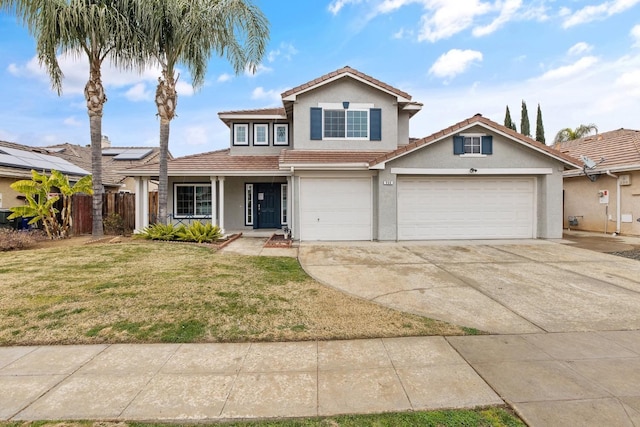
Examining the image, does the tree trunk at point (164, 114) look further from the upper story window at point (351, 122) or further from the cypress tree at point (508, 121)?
the cypress tree at point (508, 121)

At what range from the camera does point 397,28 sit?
13.9 meters

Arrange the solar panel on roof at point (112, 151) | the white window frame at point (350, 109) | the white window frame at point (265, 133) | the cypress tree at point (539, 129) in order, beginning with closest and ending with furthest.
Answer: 1. the white window frame at point (350, 109)
2. the white window frame at point (265, 133)
3. the solar panel on roof at point (112, 151)
4. the cypress tree at point (539, 129)

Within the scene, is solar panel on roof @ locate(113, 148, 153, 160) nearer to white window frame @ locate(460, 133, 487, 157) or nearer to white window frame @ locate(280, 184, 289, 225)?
white window frame @ locate(280, 184, 289, 225)

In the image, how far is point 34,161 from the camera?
17.6 meters

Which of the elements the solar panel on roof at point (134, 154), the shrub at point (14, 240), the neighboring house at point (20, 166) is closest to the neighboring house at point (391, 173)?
the shrub at point (14, 240)

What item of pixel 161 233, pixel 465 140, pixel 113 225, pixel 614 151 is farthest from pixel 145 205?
pixel 614 151

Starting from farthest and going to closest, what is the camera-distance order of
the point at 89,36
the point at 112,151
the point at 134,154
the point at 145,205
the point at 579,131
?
the point at 579,131, the point at 112,151, the point at 134,154, the point at 145,205, the point at 89,36

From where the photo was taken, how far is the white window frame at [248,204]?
52.8 ft

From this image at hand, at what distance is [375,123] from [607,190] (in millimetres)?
11015

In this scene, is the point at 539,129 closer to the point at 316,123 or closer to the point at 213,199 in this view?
the point at 316,123

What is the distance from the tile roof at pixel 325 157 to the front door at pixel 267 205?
2797 millimetres

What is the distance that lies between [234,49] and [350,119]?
5495 millimetres

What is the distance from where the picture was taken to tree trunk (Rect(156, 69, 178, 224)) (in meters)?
12.8

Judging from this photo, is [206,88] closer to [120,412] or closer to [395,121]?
[395,121]
